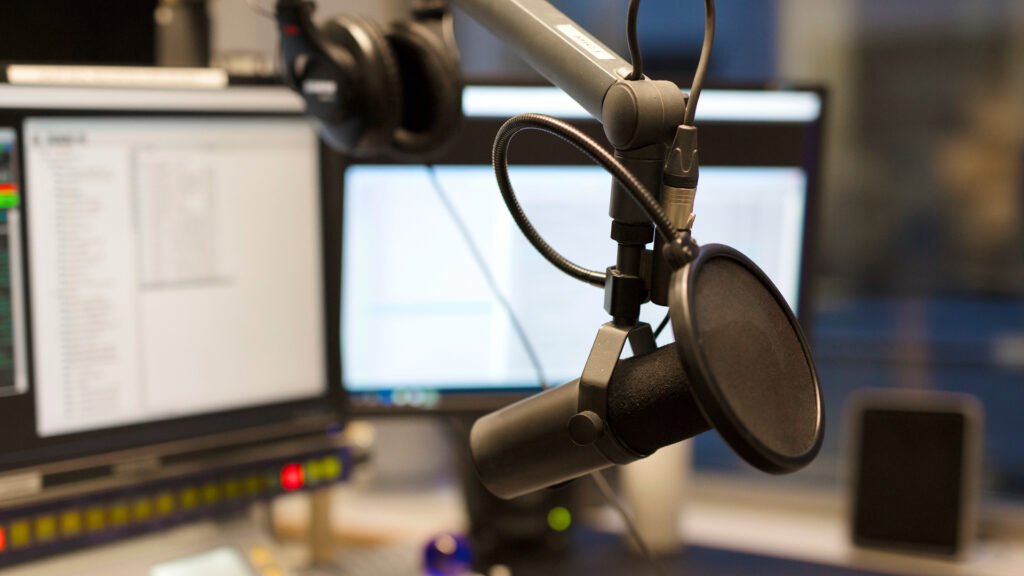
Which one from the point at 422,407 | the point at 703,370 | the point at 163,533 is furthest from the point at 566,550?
the point at 703,370

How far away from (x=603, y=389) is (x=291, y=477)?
590mm

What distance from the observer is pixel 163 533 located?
3.17 feet

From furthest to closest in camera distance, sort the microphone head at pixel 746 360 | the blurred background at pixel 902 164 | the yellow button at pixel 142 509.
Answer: the blurred background at pixel 902 164
the yellow button at pixel 142 509
the microphone head at pixel 746 360

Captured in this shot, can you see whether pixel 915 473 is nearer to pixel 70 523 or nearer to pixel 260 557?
pixel 260 557

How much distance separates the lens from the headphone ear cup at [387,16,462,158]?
82 cm

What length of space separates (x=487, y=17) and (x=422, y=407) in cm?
56

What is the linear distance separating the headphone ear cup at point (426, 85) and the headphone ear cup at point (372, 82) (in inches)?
0.8

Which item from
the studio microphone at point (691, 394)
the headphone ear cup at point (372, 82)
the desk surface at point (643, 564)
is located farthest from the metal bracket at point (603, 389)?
the desk surface at point (643, 564)

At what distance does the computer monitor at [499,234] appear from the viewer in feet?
3.42

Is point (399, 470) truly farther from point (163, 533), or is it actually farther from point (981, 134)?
point (981, 134)

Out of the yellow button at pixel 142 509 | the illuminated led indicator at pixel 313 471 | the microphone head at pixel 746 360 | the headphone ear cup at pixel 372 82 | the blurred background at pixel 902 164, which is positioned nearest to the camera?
the microphone head at pixel 746 360

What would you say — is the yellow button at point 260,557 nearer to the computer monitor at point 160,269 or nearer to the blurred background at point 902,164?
the computer monitor at point 160,269

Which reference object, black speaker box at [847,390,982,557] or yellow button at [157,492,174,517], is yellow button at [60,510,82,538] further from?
black speaker box at [847,390,982,557]

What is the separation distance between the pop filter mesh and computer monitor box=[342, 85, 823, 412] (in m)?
0.59
